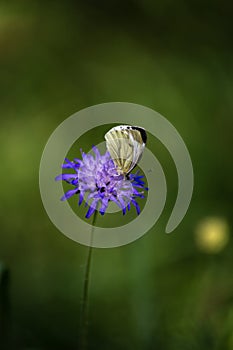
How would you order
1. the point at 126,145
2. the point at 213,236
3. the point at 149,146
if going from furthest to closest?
the point at 149,146 < the point at 213,236 < the point at 126,145

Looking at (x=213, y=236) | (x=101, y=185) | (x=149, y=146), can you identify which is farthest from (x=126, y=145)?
(x=149, y=146)

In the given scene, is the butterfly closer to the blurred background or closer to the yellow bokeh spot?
the blurred background

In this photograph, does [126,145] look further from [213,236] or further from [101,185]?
[213,236]

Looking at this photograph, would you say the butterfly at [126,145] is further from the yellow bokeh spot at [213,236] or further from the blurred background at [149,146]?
the yellow bokeh spot at [213,236]

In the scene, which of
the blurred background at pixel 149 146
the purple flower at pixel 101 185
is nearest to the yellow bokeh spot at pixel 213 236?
the blurred background at pixel 149 146

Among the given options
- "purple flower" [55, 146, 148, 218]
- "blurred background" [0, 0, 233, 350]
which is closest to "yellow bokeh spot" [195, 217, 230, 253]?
"blurred background" [0, 0, 233, 350]

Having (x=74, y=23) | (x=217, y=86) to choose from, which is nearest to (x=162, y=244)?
(x=217, y=86)
